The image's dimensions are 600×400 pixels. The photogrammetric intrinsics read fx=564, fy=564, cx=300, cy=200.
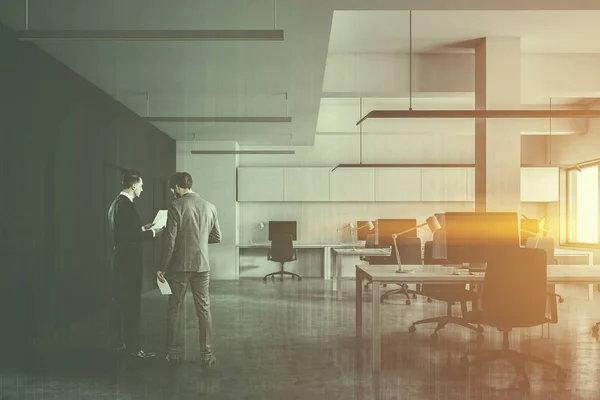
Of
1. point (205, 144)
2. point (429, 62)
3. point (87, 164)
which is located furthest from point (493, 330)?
point (205, 144)

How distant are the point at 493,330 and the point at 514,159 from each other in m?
1.99

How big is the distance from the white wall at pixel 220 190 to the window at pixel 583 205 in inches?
282

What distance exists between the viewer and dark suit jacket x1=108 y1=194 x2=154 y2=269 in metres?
4.82

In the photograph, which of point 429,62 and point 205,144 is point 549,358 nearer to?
point 429,62

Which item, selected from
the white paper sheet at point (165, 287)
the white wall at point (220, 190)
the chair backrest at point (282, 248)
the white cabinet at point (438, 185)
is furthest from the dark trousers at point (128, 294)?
the white cabinet at point (438, 185)

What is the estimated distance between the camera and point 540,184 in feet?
38.8

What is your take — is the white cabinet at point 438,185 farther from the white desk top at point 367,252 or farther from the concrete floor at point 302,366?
the concrete floor at point 302,366

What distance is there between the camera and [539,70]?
768cm

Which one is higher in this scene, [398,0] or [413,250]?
[398,0]

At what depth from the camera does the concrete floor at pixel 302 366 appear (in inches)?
156

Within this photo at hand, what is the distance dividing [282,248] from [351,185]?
84.9 inches

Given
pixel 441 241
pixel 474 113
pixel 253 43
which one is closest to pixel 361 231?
pixel 474 113

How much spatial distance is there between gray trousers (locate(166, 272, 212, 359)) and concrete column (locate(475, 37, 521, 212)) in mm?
3579

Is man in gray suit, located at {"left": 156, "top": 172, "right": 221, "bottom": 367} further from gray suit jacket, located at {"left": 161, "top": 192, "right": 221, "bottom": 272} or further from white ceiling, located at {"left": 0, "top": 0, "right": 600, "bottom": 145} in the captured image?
white ceiling, located at {"left": 0, "top": 0, "right": 600, "bottom": 145}
